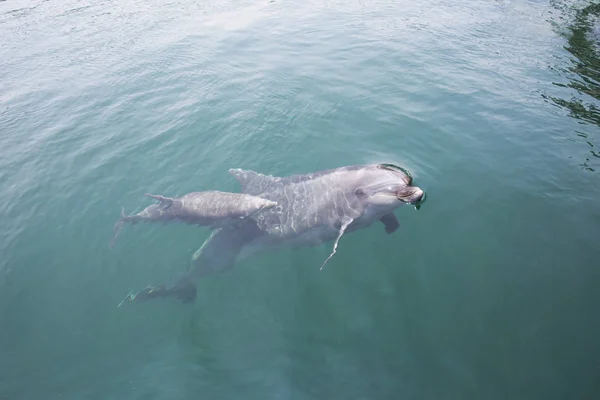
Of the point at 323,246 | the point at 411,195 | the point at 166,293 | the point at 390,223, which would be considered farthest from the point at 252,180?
the point at 411,195

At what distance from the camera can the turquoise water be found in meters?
6.96

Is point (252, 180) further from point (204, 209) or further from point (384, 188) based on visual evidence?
point (384, 188)

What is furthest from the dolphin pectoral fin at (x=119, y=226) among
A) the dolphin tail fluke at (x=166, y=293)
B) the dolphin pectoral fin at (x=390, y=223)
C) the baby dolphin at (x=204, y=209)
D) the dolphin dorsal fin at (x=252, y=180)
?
the dolphin pectoral fin at (x=390, y=223)

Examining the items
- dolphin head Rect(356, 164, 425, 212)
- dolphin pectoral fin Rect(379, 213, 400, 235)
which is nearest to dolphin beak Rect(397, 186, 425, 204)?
dolphin head Rect(356, 164, 425, 212)

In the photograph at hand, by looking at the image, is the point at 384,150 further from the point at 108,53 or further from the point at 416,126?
the point at 108,53

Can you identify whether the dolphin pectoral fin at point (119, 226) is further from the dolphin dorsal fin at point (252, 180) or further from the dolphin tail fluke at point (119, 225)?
the dolphin dorsal fin at point (252, 180)

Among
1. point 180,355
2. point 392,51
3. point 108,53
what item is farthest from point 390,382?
point 108,53

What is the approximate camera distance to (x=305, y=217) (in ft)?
30.1

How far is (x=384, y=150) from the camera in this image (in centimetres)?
1169

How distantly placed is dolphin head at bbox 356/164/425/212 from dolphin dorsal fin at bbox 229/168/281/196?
116 inches

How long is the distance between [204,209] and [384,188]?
514cm

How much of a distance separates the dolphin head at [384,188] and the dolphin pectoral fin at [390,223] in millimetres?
621

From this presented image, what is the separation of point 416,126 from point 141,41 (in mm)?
19409

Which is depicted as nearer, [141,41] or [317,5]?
[141,41]
